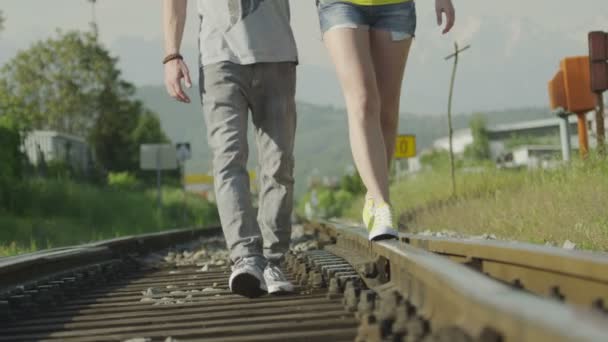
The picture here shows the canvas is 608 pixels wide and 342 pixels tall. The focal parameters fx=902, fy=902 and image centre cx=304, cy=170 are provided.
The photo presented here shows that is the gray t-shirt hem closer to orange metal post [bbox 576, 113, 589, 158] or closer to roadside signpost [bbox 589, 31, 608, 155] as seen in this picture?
roadside signpost [bbox 589, 31, 608, 155]

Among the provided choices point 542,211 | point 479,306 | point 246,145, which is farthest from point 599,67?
point 479,306

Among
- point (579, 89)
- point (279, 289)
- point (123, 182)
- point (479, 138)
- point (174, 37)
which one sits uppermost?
point (479, 138)

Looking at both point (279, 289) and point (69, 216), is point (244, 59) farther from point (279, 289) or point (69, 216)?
point (69, 216)

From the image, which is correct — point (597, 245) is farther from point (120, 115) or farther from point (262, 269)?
point (120, 115)

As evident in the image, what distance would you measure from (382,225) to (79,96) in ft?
194

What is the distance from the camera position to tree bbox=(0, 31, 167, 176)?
6084 cm

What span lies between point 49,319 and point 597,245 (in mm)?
3572

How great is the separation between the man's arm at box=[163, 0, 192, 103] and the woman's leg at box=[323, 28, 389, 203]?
0.87 metres

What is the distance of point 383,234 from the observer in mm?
4730

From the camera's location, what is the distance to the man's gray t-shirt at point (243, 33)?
14.4 feet

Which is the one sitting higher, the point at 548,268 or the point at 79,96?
the point at 79,96

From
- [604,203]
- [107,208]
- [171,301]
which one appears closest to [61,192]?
[107,208]

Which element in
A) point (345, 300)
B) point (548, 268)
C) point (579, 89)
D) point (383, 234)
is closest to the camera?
point (548, 268)

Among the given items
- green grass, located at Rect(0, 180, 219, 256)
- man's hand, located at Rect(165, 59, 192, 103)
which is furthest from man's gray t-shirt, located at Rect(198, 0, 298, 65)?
green grass, located at Rect(0, 180, 219, 256)
